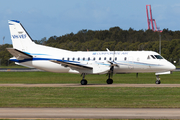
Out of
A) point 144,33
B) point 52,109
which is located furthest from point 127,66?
point 144,33

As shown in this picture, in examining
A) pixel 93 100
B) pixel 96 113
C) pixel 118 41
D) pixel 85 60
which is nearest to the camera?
pixel 96 113

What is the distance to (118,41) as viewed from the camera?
118125 mm

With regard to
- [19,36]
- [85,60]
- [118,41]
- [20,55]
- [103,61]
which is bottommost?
[103,61]

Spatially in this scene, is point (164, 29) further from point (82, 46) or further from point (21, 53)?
point (21, 53)

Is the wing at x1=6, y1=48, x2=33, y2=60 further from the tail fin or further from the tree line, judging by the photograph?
the tree line

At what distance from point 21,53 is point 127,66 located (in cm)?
1254

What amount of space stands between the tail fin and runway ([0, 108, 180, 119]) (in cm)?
2279

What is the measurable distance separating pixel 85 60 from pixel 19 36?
8939 millimetres

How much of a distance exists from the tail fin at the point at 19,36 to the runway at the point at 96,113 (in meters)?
22.8

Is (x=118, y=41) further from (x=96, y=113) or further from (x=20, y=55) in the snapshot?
(x=96, y=113)

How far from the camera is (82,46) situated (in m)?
102

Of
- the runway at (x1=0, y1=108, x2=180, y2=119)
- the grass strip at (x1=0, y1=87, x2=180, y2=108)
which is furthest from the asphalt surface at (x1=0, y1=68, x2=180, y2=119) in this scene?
the grass strip at (x1=0, y1=87, x2=180, y2=108)

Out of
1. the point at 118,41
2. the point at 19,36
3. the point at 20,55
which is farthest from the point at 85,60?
the point at 118,41

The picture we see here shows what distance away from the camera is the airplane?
34.4m
